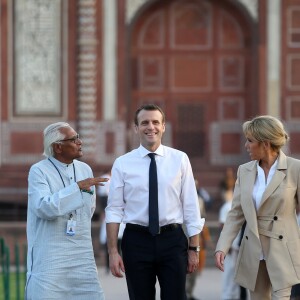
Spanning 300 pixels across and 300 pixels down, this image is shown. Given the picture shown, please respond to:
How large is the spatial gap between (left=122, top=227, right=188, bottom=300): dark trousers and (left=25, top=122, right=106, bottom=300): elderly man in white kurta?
1.09 feet

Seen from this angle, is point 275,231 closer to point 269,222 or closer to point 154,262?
point 269,222

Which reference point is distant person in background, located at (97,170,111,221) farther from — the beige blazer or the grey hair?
the beige blazer

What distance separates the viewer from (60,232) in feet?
29.7

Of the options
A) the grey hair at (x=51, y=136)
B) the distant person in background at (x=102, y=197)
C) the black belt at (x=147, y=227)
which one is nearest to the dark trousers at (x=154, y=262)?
the black belt at (x=147, y=227)

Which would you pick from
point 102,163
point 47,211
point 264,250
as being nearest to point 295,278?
point 264,250

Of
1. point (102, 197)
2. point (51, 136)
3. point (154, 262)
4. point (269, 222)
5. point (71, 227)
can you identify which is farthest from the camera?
point (102, 197)

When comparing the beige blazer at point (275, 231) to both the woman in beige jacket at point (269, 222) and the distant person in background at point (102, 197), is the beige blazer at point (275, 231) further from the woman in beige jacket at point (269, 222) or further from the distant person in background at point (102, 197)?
the distant person in background at point (102, 197)

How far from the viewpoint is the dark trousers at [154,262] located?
884 centimetres

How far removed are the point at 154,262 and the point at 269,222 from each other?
873 millimetres

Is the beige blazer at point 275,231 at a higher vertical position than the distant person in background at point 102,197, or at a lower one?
higher

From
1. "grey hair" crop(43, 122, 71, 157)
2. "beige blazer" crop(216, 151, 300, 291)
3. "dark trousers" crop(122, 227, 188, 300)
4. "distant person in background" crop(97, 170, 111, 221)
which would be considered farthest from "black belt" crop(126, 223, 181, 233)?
"distant person in background" crop(97, 170, 111, 221)

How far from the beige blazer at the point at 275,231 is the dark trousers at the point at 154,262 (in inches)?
18.5

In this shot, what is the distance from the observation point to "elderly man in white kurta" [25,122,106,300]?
29.3 feet

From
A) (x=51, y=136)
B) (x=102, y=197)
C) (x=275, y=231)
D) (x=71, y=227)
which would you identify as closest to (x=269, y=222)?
(x=275, y=231)
